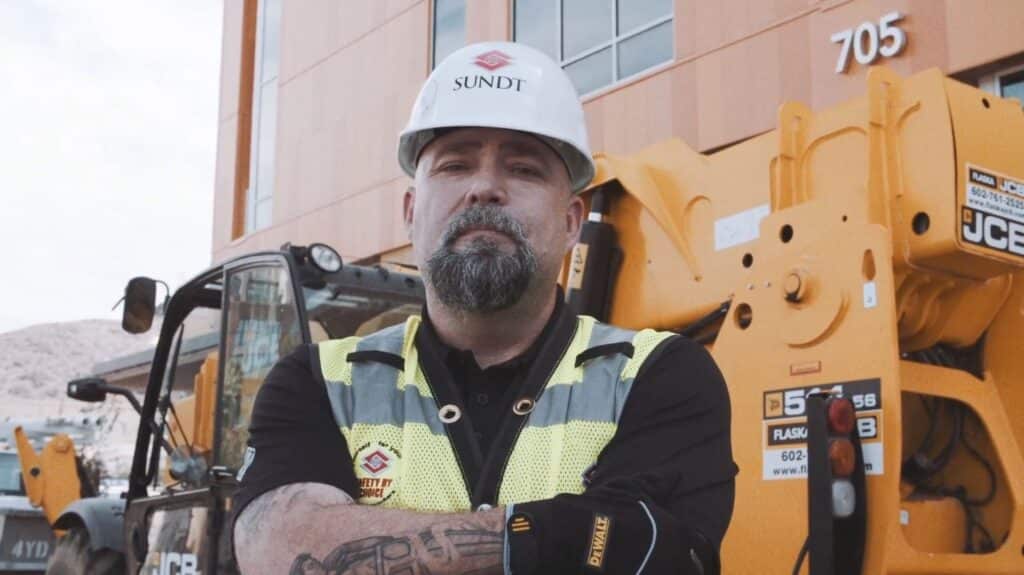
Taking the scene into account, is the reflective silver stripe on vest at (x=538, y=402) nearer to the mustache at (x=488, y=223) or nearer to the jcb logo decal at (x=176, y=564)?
the mustache at (x=488, y=223)

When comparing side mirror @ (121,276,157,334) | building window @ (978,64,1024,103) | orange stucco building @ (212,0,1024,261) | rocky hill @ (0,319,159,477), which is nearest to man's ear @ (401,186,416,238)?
side mirror @ (121,276,157,334)

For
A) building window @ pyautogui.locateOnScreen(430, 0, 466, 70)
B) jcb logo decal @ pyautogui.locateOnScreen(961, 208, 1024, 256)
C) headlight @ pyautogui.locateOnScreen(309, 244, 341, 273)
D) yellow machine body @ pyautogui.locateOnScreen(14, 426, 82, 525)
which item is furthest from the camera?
building window @ pyautogui.locateOnScreen(430, 0, 466, 70)

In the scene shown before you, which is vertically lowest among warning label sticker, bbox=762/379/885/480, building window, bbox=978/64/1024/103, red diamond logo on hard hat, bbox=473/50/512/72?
warning label sticker, bbox=762/379/885/480

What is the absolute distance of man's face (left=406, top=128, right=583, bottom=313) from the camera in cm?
222

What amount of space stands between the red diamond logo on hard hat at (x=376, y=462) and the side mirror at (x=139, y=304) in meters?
2.77

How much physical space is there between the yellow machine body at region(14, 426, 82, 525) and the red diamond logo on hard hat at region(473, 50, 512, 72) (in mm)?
7489

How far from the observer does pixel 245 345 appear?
4.36 meters

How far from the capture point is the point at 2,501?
10.6 metres

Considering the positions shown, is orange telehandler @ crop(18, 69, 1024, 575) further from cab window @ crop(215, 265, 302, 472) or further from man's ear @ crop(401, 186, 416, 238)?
man's ear @ crop(401, 186, 416, 238)

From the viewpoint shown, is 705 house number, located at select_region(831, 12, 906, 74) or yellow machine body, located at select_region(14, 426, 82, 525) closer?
705 house number, located at select_region(831, 12, 906, 74)

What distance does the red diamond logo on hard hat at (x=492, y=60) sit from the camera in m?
2.43

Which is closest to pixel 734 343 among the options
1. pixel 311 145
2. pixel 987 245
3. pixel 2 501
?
pixel 987 245

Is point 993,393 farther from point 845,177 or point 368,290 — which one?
point 368,290

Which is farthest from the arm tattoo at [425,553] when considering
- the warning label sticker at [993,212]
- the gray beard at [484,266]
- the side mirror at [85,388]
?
the side mirror at [85,388]
